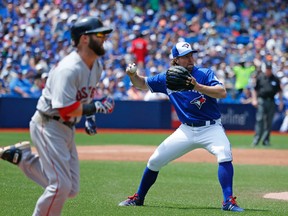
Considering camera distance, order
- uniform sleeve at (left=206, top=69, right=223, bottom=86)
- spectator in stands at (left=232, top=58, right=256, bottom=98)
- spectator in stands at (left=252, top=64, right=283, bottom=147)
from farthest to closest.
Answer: spectator in stands at (left=232, top=58, right=256, bottom=98)
spectator in stands at (left=252, top=64, right=283, bottom=147)
uniform sleeve at (left=206, top=69, right=223, bottom=86)

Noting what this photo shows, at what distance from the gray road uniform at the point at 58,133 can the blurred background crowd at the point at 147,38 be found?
1450 cm

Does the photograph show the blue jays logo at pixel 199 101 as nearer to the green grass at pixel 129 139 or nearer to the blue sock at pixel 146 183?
the blue sock at pixel 146 183

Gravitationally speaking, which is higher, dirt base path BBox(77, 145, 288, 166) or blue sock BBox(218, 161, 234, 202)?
blue sock BBox(218, 161, 234, 202)

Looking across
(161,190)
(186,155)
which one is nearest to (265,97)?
(186,155)

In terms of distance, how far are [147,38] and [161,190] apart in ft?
54.7

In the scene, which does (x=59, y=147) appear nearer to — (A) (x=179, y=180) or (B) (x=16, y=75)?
(A) (x=179, y=180)

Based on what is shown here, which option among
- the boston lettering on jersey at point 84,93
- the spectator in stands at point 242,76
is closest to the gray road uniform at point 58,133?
the boston lettering on jersey at point 84,93

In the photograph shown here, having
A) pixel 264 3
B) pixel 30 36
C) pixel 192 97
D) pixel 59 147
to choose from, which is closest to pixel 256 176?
pixel 192 97

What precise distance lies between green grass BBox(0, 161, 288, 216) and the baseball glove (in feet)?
4.70

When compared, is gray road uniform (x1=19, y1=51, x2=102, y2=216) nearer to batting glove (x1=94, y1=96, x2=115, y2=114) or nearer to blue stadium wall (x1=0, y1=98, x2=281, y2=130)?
batting glove (x1=94, y1=96, x2=115, y2=114)

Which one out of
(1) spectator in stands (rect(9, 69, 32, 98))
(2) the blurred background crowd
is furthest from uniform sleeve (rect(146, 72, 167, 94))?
(1) spectator in stands (rect(9, 69, 32, 98))

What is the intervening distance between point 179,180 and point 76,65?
5.74m

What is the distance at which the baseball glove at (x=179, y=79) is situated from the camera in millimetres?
8173

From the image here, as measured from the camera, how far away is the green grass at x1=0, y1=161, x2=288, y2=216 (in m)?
8.29
